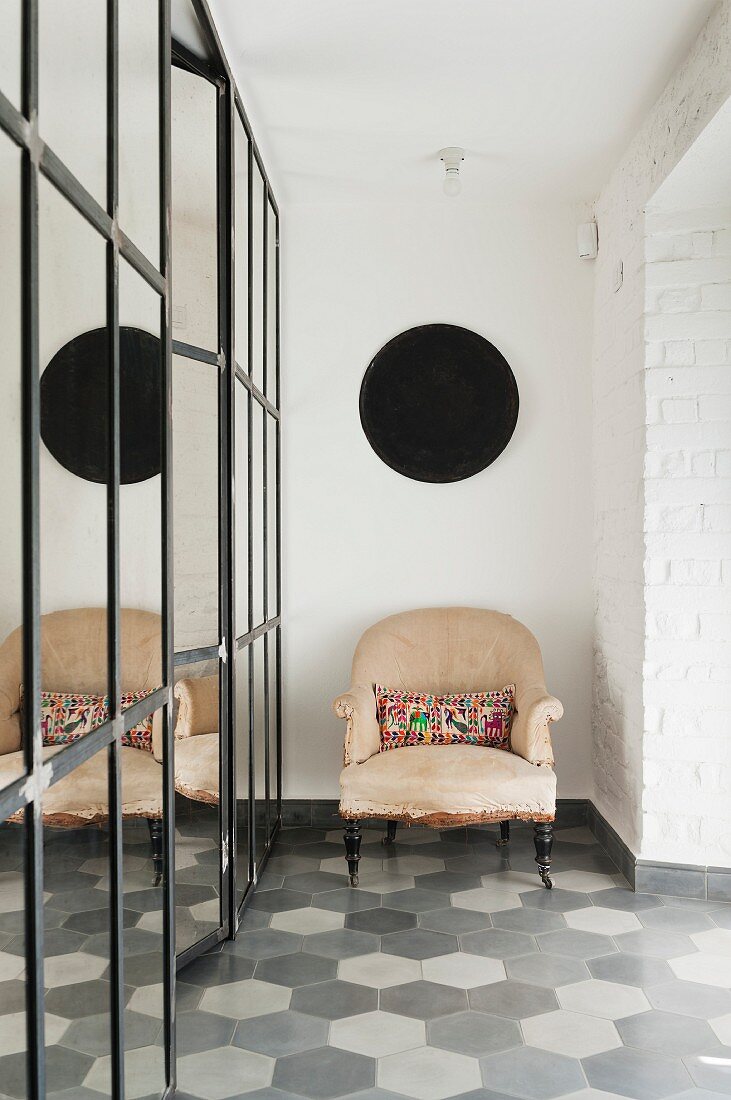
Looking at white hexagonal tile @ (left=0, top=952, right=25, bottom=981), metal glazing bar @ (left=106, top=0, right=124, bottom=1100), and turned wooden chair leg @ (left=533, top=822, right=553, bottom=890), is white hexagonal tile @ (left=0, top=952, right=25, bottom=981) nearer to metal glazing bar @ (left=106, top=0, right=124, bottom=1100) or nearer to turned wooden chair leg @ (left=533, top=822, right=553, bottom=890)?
metal glazing bar @ (left=106, top=0, right=124, bottom=1100)

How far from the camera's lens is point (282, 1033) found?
215 centimetres

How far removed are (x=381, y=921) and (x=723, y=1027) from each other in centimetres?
105

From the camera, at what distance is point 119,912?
1.59 meters

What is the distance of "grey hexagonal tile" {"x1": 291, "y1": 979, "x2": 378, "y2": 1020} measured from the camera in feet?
7.41

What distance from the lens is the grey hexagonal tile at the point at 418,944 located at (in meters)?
2.60

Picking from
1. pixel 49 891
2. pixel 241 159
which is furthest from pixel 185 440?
pixel 49 891

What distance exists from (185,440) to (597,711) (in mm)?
2220

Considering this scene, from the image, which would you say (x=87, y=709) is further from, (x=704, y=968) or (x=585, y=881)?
(x=585, y=881)

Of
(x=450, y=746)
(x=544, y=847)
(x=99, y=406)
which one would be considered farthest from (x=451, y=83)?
(x=544, y=847)

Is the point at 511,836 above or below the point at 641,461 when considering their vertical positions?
below

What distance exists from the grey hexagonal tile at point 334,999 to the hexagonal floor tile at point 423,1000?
0.14 feet

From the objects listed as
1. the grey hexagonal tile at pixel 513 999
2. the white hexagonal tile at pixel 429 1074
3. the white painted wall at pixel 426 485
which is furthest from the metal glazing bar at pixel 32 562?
the white painted wall at pixel 426 485

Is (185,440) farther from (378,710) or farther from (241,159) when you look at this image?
(378,710)

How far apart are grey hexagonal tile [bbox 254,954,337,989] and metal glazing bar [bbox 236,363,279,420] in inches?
68.2
